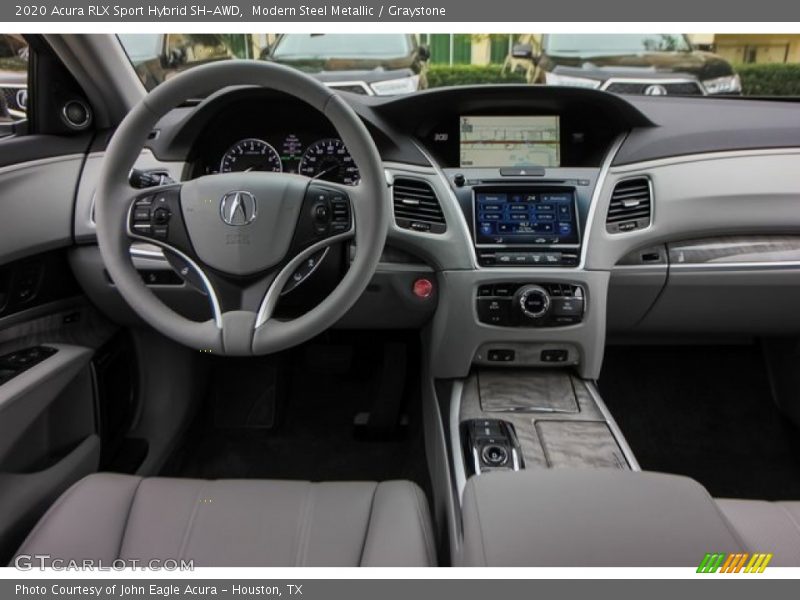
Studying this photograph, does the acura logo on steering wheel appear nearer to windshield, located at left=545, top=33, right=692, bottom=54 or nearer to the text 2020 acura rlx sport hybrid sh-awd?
the text 2020 acura rlx sport hybrid sh-awd

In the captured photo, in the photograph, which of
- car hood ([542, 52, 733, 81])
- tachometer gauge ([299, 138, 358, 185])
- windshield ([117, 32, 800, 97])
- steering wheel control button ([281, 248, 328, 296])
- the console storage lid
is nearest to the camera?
the console storage lid

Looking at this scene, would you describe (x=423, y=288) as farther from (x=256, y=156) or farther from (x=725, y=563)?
(x=725, y=563)

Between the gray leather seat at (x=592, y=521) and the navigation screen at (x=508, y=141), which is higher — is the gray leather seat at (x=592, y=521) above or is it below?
below

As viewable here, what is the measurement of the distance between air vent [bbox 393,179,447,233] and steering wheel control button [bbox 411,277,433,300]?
0.16 metres

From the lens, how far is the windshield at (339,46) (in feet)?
6.95

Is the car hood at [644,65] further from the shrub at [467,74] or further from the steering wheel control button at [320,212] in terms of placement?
the steering wheel control button at [320,212]

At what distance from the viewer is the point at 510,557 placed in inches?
34.4

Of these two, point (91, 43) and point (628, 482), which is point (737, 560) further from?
point (91, 43)

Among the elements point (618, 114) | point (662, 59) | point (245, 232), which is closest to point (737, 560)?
point (245, 232)

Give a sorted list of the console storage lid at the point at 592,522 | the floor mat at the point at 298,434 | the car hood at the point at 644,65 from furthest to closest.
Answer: the floor mat at the point at 298,434, the car hood at the point at 644,65, the console storage lid at the point at 592,522

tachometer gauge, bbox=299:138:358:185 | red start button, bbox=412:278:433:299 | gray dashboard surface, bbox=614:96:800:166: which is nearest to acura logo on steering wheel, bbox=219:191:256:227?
tachometer gauge, bbox=299:138:358:185

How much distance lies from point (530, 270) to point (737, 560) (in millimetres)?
980

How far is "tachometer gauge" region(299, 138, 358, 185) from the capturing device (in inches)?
70.7

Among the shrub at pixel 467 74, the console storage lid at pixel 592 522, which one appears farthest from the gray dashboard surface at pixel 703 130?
the console storage lid at pixel 592 522
